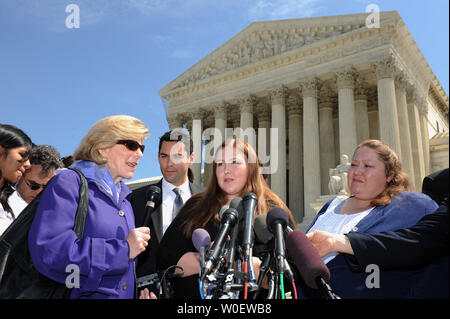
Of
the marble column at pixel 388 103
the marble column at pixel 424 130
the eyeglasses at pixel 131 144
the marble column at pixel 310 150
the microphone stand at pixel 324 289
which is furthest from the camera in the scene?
the marble column at pixel 424 130

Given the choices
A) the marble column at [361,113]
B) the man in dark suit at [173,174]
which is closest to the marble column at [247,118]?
the marble column at [361,113]

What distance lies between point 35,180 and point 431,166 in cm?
2807

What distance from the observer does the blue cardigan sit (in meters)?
3.02

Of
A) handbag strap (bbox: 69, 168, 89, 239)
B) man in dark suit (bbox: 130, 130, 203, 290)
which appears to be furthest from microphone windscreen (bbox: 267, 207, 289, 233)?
man in dark suit (bbox: 130, 130, 203, 290)

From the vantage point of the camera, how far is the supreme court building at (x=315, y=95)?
2442 centimetres

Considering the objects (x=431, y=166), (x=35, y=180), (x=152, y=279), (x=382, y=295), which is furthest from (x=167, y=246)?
(x=431, y=166)

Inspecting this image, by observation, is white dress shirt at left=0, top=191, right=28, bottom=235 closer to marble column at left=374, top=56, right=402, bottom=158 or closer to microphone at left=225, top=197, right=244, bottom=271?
microphone at left=225, top=197, right=244, bottom=271

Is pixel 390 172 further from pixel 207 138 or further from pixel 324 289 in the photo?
pixel 207 138

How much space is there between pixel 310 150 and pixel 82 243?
24175 millimetres

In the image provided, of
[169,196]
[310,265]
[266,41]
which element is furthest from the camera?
[266,41]

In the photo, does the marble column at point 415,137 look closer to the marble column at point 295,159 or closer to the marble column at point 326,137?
the marble column at point 326,137

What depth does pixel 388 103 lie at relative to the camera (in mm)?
23125

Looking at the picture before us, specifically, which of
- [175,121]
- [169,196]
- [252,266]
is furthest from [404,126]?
[252,266]

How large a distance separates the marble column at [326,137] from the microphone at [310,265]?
26.4 meters
